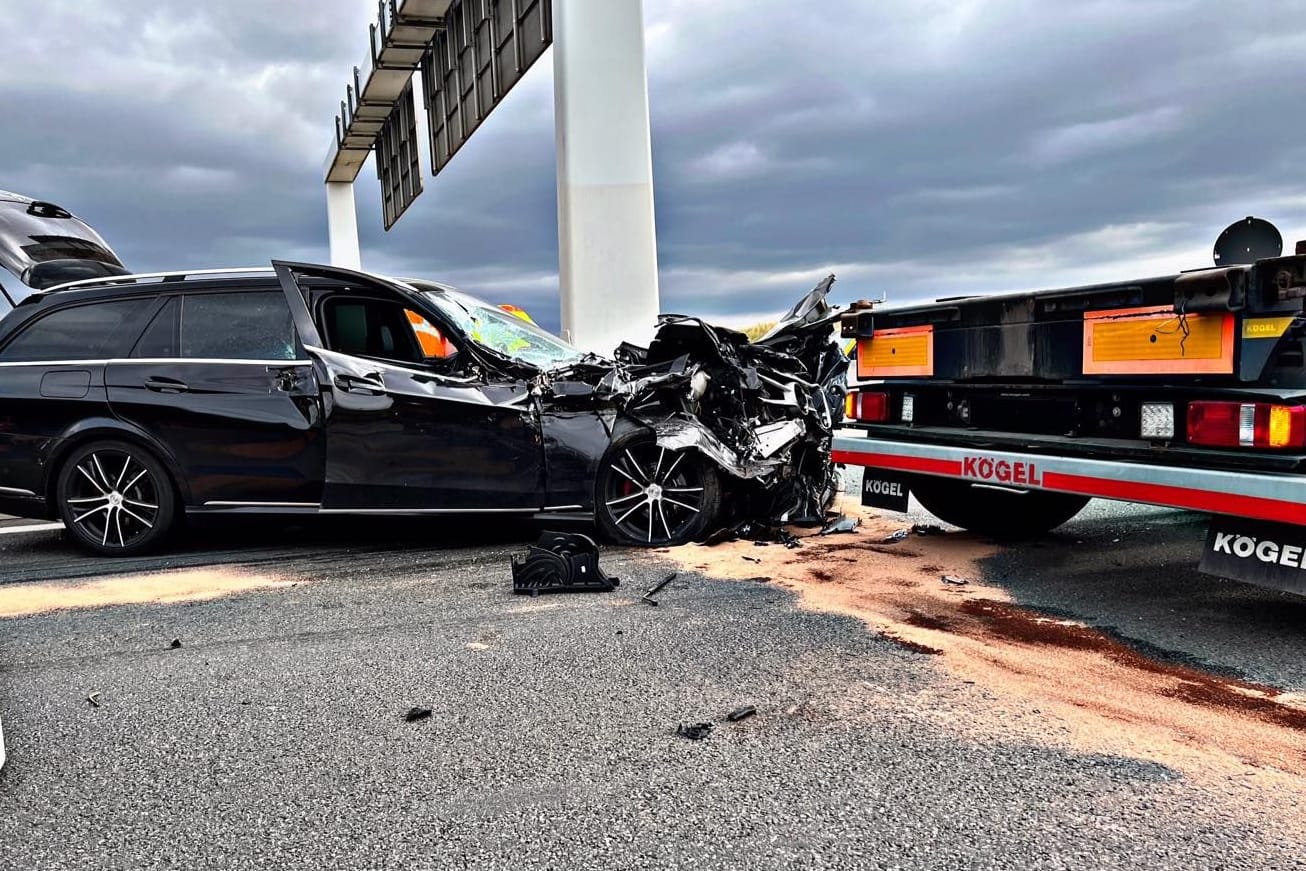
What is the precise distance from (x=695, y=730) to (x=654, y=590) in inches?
71.3

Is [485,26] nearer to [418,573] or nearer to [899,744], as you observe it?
[418,573]

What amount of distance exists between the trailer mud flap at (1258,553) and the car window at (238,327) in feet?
15.8

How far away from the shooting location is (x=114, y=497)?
19.3 feet

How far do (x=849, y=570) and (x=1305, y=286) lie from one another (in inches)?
97.1

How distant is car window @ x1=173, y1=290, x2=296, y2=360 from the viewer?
5.82m

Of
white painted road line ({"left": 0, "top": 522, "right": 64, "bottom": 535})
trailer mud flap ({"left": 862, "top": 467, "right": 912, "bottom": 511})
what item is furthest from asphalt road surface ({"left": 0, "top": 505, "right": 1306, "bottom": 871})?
white painted road line ({"left": 0, "top": 522, "right": 64, "bottom": 535})

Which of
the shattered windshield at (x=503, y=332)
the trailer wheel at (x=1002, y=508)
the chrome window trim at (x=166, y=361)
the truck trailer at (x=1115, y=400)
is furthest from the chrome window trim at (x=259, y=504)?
the trailer wheel at (x=1002, y=508)

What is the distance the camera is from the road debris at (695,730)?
9.71 feet

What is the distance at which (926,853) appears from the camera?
2.26 m

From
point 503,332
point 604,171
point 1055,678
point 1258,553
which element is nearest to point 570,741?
point 1055,678

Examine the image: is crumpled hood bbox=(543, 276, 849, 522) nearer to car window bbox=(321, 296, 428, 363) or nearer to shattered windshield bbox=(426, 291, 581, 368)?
shattered windshield bbox=(426, 291, 581, 368)

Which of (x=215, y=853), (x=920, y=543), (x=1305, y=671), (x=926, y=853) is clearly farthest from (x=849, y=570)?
(x=215, y=853)

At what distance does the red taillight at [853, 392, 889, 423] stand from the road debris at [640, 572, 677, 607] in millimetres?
1639

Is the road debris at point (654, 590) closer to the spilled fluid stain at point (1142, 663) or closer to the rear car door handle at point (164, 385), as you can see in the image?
the spilled fluid stain at point (1142, 663)
